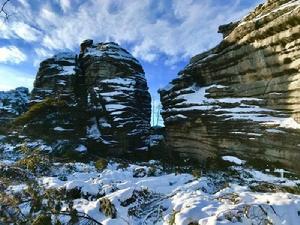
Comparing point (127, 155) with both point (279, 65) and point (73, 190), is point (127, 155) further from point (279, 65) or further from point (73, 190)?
point (73, 190)

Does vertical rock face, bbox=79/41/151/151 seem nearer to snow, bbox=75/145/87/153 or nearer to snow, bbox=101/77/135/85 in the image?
snow, bbox=101/77/135/85

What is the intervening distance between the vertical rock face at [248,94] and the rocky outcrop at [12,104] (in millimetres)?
36601

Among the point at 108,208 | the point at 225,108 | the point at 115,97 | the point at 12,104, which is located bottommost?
the point at 108,208

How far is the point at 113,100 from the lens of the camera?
1634 inches

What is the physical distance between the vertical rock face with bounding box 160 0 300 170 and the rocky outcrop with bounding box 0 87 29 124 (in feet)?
120

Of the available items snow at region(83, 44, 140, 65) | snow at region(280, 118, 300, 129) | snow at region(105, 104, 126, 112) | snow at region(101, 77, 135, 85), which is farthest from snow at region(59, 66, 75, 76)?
snow at region(280, 118, 300, 129)

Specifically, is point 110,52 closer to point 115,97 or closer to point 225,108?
point 115,97

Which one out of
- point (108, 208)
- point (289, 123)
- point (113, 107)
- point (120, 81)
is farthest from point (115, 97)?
point (108, 208)

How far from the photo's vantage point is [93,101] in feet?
137

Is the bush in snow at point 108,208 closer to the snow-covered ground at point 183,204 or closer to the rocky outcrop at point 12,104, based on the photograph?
the snow-covered ground at point 183,204

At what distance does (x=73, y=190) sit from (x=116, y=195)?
66.1 inches

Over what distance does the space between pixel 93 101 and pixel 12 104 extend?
3897cm

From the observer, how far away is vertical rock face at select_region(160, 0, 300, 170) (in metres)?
20.0

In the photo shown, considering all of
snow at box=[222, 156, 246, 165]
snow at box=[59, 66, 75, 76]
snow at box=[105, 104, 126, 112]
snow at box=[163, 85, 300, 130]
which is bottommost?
snow at box=[222, 156, 246, 165]
